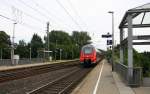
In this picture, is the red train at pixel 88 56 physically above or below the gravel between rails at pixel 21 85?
above

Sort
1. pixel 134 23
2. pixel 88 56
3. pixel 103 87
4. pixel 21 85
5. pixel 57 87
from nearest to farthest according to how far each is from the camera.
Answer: pixel 103 87 < pixel 57 87 < pixel 134 23 < pixel 21 85 < pixel 88 56

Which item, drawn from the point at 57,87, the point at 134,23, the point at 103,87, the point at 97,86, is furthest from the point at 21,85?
the point at 134,23

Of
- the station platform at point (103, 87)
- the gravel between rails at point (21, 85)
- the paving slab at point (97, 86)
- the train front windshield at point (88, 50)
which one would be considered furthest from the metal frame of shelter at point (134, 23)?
the train front windshield at point (88, 50)

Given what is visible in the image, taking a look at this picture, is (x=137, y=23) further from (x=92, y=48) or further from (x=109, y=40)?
(x=92, y=48)

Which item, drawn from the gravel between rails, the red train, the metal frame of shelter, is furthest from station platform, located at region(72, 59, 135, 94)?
the red train

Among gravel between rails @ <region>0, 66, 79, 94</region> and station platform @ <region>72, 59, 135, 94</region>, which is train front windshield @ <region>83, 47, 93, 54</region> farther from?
station platform @ <region>72, 59, 135, 94</region>

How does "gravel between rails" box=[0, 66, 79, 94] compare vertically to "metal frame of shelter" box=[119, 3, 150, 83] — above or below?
below

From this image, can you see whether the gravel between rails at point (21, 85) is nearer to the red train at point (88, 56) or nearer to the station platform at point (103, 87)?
the station platform at point (103, 87)

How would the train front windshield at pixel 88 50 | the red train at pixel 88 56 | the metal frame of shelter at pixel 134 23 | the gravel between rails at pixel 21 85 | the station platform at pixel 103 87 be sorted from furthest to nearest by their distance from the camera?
the train front windshield at pixel 88 50, the red train at pixel 88 56, the metal frame of shelter at pixel 134 23, the gravel between rails at pixel 21 85, the station platform at pixel 103 87

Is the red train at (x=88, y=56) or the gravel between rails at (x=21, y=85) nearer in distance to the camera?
the gravel between rails at (x=21, y=85)

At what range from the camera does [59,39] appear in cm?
16462

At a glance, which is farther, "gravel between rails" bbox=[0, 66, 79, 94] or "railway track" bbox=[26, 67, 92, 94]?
"gravel between rails" bbox=[0, 66, 79, 94]

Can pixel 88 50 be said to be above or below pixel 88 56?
above

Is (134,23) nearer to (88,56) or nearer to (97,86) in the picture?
(97,86)
